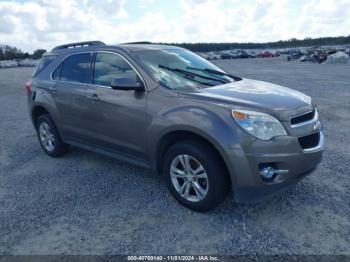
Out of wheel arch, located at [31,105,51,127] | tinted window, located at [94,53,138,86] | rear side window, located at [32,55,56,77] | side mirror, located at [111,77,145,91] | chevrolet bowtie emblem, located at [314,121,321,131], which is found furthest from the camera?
wheel arch, located at [31,105,51,127]

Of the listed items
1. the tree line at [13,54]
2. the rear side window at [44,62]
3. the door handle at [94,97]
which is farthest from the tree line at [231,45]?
the door handle at [94,97]

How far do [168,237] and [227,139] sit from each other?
112 centimetres

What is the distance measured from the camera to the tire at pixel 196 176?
3311 millimetres

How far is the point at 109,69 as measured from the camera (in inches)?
171

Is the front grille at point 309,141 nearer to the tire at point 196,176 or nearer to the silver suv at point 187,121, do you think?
the silver suv at point 187,121

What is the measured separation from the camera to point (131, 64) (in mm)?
4035

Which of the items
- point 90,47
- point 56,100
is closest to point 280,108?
point 90,47

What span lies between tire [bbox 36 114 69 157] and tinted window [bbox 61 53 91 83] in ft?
2.94

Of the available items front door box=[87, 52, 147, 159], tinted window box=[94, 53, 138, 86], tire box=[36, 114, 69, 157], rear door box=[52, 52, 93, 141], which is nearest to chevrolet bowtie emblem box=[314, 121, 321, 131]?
front door box=[87, 52, 147, 159]

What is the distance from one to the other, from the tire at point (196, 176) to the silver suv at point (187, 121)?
1 centimetres

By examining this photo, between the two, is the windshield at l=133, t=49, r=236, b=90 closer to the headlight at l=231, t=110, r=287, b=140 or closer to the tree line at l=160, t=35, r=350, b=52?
the headlight at l=231, t=110, r=287, b=140

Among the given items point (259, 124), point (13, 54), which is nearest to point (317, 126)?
point (259, 124)

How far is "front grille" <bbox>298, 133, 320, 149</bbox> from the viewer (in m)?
3.26

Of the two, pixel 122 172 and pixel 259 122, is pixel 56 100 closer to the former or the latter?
pixel 122 172
